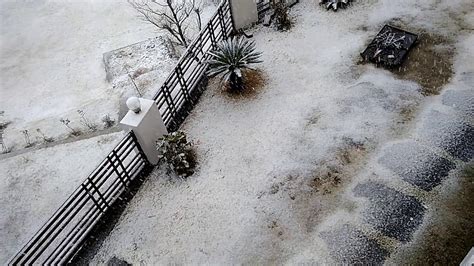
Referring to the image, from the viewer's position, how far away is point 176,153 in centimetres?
685

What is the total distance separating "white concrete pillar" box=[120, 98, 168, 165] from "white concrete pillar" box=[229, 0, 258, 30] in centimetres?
345

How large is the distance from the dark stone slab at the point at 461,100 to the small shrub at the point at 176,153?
472 centimetres

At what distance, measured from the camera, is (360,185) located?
645 cm

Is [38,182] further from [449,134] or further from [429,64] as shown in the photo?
[429,64]

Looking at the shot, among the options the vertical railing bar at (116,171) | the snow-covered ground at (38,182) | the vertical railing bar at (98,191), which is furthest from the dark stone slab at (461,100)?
the snow-covered ground at (38,182)

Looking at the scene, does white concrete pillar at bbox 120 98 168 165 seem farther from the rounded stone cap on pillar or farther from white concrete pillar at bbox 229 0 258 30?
white concrete pillar at bbox 229 0 258 30

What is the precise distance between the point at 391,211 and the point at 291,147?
195 centimetres

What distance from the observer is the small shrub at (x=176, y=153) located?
6785mm

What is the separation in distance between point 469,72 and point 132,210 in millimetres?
6718

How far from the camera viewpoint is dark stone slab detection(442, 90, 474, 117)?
23.6 ft

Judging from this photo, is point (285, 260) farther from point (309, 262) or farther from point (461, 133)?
point (461, 133)

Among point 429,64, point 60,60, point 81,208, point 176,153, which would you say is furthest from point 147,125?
point 60,60

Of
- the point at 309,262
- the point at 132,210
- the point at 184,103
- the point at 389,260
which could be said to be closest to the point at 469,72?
the point at 389,260

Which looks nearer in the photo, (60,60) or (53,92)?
(53,92)
